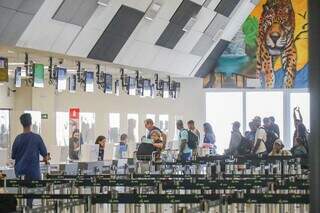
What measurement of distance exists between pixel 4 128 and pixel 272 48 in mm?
10371

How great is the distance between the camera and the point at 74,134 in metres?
26.3

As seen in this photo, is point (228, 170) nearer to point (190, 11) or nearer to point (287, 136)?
point (190, 11)

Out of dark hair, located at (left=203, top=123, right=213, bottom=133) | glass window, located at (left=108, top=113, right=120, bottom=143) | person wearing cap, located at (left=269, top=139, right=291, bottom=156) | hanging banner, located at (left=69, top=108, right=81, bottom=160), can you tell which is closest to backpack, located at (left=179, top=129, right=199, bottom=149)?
person wearing cap, located at (left=269, top=139, right=291, bottom=156)

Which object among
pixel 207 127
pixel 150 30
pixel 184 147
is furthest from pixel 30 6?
pixel 207 127

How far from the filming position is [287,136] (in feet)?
107

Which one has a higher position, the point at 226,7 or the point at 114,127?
the point at 226,7

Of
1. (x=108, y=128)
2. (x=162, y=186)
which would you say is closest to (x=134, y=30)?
(x=108, y=128)

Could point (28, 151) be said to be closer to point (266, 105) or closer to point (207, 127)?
point (207, 127)

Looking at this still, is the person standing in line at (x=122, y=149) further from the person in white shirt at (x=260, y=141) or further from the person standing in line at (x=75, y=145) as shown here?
the person in white shirt at (x=260, y=141)

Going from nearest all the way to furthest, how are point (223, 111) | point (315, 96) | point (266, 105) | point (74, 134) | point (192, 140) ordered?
point (315, 96)
point (192, 140)
point (74, 134)
point (266, 105)
point (223, 111)

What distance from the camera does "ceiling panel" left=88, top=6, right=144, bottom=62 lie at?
2112cm

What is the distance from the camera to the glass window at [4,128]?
93.2 ft

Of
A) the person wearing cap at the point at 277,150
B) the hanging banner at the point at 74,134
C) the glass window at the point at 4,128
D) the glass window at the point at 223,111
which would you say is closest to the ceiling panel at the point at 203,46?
the glass window at the point at 223,111

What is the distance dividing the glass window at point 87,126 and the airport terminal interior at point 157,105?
0.05m
